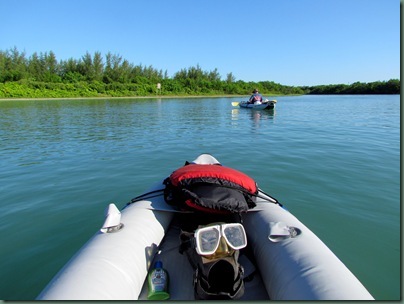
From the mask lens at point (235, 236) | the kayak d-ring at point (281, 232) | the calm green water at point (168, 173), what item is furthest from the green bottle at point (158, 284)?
the calm green water at point (168, 173)

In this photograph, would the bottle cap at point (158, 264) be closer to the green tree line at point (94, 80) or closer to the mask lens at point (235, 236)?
the mask lens at point (235, 236)

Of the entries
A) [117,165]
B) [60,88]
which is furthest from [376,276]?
[60,88]

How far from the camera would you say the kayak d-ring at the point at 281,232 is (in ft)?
7.21

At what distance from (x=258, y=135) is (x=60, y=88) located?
3653cm

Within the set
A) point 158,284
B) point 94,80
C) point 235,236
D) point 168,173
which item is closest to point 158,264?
point 158,284

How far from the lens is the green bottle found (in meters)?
2.06

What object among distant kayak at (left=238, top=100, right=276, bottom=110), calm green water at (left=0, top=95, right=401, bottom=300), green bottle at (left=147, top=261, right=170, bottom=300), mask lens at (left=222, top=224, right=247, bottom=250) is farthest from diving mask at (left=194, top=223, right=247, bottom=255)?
distant kayak at (left=238, top=100, right=276, bottom=110)

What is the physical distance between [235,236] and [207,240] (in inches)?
8.2

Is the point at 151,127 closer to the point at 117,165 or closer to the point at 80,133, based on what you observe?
the point at 80,133

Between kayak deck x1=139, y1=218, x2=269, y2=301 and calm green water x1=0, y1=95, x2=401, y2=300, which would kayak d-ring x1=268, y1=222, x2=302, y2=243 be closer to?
kayak deck x1=139, y1=218, x2=269, y2=301

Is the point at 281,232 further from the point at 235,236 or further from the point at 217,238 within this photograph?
the point at 217,238

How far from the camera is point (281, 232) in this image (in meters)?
2.22

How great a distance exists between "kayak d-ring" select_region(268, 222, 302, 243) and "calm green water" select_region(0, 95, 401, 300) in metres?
0.93

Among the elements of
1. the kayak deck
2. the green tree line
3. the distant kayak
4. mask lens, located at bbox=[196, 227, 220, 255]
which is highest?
the green tree line
